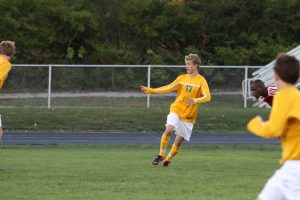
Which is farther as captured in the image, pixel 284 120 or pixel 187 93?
pixel 187 93

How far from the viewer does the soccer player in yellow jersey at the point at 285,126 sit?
734cm

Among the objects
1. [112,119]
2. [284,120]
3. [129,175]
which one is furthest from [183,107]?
[112,119]

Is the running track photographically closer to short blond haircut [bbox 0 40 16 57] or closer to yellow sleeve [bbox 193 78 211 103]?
yellow sleeve [bbox 193 78 211 103]

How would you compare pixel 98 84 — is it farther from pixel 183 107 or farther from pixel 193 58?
pixel 193 58

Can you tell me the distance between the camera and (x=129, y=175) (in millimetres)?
13414

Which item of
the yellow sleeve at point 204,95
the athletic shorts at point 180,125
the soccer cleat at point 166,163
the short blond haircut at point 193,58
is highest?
the short blond haircut at point 193,58

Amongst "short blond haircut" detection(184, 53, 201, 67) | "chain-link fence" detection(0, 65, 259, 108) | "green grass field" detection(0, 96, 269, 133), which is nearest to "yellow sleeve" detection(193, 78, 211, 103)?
"short blond haircut" detection(184, 53, 201, 67)

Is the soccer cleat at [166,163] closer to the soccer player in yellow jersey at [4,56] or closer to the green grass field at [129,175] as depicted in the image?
→ the green grass field at [129,175]

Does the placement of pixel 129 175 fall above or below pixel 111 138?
above

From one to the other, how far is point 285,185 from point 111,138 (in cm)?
1725

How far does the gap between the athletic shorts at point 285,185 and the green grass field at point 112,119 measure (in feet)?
63.3

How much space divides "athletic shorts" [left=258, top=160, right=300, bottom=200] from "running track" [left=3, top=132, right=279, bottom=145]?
15.8m

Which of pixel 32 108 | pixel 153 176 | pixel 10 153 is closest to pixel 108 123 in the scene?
pixel 32 108

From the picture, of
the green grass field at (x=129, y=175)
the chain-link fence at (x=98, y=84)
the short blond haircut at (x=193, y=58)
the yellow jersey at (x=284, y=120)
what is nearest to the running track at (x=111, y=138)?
the green grass field at (x=129, y=175)
